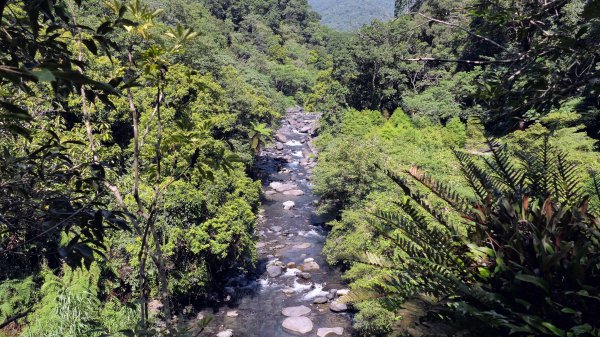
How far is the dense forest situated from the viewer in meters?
2.21

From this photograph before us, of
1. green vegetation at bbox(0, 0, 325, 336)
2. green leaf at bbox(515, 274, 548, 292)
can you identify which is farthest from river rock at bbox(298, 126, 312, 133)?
green leaf at bbox(515, 274, 548, 292)

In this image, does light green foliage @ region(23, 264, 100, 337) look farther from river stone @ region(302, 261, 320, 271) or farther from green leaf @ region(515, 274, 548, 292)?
river stone @ region(302, 261, 320, 271)

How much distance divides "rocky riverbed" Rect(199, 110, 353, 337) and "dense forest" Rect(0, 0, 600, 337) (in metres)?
0.40

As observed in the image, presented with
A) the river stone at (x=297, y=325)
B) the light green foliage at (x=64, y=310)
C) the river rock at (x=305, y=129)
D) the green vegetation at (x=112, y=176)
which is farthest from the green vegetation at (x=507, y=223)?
the river rock at (x=305, y=129)

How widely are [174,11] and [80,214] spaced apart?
125 ft

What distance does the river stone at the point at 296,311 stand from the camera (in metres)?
12.1

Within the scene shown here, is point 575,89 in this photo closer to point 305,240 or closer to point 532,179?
point 532,179

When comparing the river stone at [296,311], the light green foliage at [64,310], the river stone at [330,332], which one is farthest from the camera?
the river stone at [296,311]

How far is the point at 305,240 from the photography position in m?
17.2

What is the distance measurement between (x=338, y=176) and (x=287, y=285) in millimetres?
5103

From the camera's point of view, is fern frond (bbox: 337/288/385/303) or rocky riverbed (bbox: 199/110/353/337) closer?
fern frond (bbox: 337/288/385/303)

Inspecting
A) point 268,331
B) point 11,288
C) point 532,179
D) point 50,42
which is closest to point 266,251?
point 268,331

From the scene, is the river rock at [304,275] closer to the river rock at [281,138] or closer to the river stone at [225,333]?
the river stone at [225,333]

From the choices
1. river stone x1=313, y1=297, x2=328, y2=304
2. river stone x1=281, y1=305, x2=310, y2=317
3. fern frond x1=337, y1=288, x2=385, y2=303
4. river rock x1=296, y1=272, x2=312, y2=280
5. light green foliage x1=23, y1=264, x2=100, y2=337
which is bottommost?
river stone x1=281, y1=305, x2=310, y2=317
